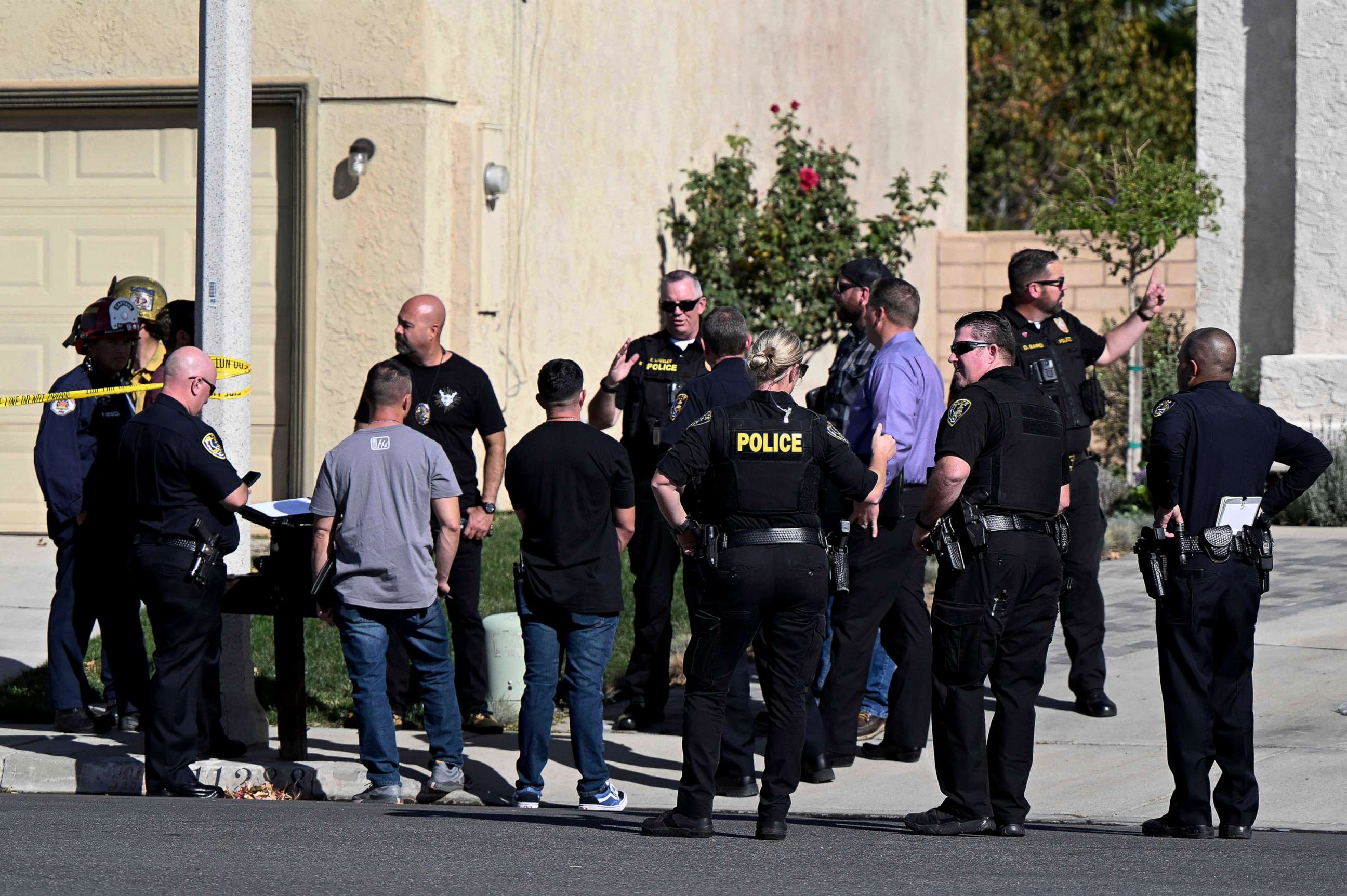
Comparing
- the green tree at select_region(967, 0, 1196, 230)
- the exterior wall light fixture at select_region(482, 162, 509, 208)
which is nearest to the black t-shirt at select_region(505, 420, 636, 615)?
the exterior wall light fixture at select_region(482, 162, 509, 208)

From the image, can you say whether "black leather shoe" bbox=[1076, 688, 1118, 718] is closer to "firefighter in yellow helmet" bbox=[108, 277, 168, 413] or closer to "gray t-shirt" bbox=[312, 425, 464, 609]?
"gray t-shirt" bbox=[312, 425, 464, 609]

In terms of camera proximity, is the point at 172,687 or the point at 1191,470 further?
the point at 172,687

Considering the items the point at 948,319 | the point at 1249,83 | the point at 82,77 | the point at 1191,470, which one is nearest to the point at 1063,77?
the point at 948,319

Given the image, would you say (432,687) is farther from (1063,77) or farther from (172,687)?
(1063,77)

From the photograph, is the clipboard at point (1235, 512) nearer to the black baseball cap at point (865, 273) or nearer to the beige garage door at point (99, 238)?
the black baseball cap at point (865, 273)

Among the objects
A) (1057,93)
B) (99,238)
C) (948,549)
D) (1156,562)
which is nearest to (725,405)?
(948,549)

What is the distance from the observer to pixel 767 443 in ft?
21.3

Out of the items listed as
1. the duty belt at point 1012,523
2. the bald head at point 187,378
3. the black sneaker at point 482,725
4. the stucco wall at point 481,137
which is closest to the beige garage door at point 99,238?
the stucco wall at point 481,137

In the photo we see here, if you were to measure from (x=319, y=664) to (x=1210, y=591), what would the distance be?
4.96m

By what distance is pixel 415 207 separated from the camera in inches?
511

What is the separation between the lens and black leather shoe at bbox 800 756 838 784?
7.68 metres

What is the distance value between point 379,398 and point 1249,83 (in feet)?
36.0

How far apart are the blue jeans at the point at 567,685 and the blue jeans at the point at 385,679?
0.33 meters

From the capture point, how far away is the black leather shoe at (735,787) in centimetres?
752
